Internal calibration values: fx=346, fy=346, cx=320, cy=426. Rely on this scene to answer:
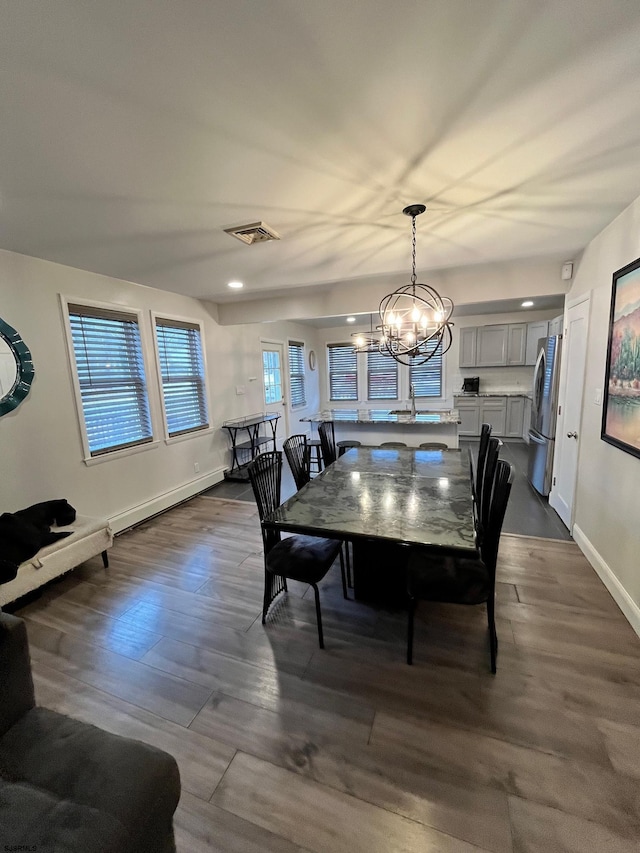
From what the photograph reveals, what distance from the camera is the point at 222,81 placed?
1.12 metres

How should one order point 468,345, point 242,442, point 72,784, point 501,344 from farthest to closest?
point 468,345, point 501,344, point 242,442, point 72,784

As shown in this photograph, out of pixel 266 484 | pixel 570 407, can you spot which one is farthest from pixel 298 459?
pixel 570 407

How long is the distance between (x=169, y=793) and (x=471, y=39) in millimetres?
2303

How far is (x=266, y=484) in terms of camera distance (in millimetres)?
2252

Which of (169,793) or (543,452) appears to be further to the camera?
(543,452)

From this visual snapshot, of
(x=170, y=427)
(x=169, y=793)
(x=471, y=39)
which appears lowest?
(x=169, y=793)

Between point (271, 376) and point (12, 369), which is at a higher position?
point (12, 369)

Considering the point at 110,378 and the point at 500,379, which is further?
the point at 500,379

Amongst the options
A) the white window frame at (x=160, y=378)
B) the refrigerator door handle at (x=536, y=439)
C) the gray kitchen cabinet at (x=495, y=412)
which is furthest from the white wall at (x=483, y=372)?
the white window frame at (x=160, y=378)

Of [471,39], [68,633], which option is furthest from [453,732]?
[471,39]

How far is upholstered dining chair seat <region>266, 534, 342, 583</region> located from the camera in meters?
1.94

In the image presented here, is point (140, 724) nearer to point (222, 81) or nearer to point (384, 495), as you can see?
point (384, 495)

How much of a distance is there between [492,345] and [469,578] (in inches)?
226

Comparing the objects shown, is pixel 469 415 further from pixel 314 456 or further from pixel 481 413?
pixel 314 456
